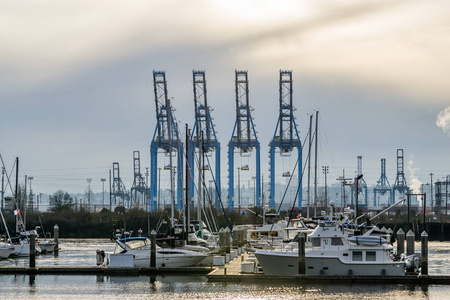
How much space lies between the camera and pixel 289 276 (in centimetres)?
4069

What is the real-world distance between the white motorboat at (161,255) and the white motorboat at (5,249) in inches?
658

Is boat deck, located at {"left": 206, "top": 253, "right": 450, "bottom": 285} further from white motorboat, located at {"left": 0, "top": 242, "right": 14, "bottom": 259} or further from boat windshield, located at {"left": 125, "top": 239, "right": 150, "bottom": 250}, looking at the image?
white motorboat, located at {"left": 0, "top": 242, "right": 14, "bottom": 259}

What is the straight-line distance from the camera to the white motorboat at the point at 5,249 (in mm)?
61406

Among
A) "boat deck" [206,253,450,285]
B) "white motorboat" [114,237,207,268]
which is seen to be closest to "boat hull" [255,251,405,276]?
"boat deck" [206,253,450,285]

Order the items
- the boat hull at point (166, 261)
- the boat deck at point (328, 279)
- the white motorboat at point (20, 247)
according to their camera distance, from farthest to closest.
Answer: the white motorboat at point (20, 247) → the boat hull at point (166, 261) → the boat deck at point (328, 279)

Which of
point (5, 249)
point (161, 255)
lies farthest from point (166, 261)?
point (5, 249)

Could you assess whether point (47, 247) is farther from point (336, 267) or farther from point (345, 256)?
point (345, 256)

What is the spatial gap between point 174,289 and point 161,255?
6.31m

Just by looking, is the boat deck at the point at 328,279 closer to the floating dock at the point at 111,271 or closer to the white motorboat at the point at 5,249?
the floating dock at the point at 111,271

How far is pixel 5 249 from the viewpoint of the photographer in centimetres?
6166

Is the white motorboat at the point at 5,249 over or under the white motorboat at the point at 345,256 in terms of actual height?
under

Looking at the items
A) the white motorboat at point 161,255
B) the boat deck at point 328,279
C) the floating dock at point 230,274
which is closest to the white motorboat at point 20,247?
the floating dock at point 230,274

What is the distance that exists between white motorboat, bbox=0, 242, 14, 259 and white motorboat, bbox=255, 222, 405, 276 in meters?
28.6

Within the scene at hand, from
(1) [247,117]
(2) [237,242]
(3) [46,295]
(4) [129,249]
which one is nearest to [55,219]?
(1) [247,117]
